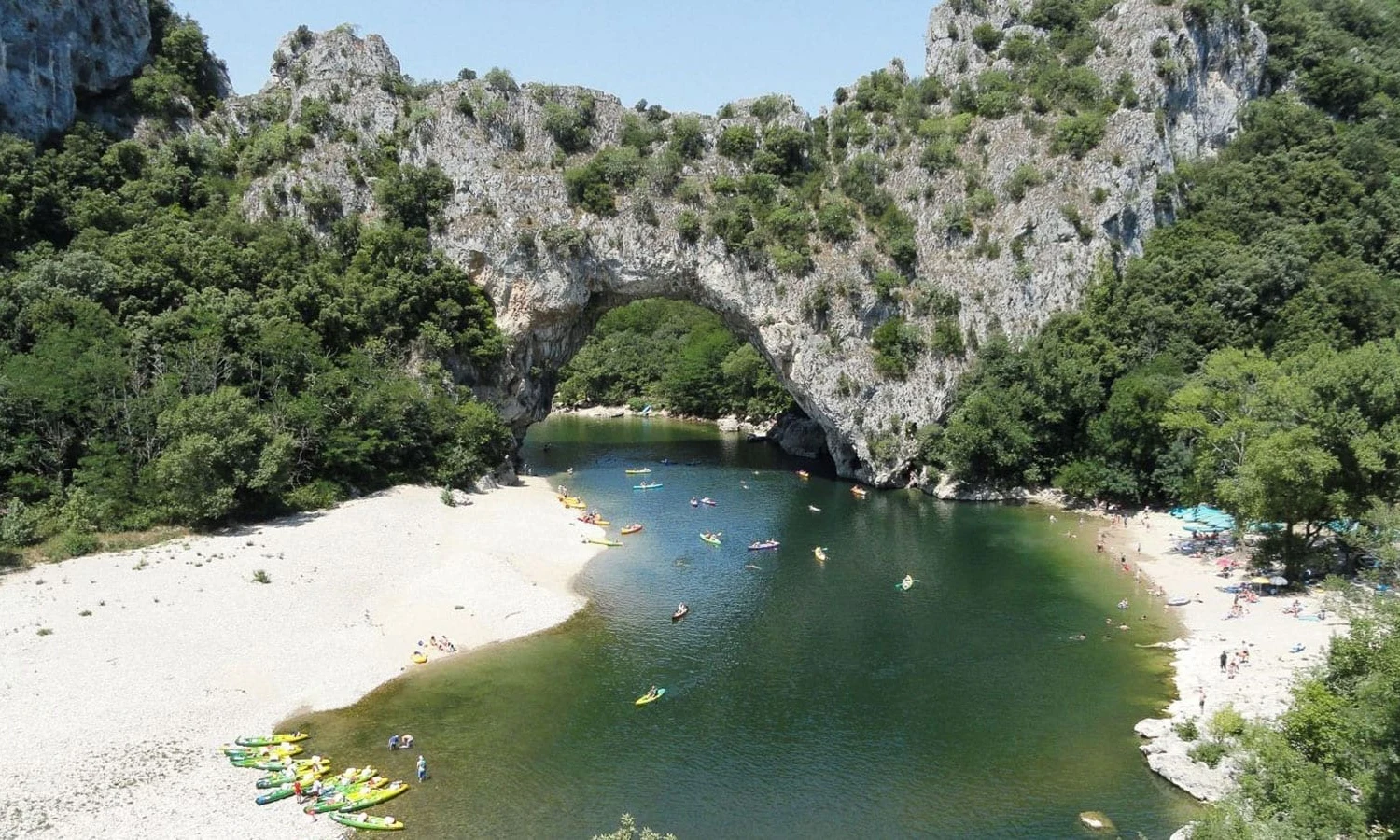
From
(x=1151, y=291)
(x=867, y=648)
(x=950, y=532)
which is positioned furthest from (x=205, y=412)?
(x=1151, y=291)

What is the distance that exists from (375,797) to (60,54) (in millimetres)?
63466

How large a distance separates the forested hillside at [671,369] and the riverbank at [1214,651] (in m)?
52.5

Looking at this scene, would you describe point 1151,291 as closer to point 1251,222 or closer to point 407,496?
point 1251,222

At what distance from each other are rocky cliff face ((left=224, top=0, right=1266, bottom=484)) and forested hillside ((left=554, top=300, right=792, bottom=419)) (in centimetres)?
2284

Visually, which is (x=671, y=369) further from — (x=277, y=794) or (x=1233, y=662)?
(x=277, y=794)

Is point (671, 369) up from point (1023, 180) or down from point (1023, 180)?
down

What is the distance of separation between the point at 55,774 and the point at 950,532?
143 feet

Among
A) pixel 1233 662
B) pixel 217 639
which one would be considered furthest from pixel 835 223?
pixel 217 639

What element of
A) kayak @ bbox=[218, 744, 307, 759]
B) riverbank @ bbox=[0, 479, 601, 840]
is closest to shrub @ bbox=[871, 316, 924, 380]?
riverbank @ bbox=[0, 479, 601, 840]

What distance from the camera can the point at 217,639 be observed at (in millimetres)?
31922

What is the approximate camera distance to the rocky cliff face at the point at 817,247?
6531cm

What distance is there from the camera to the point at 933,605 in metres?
38.8

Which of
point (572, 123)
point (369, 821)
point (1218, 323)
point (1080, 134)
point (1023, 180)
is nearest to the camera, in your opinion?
point (369, 821)

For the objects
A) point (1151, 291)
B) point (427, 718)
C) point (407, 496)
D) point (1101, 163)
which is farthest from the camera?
point (1101, 163)
